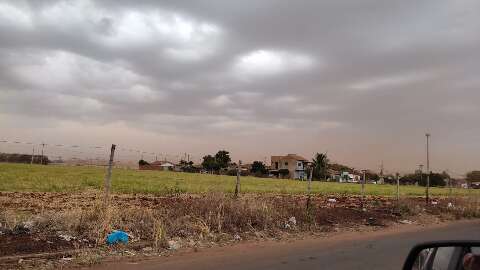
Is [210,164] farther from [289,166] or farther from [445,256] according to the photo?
[445,256]

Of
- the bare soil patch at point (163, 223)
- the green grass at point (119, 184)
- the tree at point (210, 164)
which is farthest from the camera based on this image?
the tree at point (210, 164)

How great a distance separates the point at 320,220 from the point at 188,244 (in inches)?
269

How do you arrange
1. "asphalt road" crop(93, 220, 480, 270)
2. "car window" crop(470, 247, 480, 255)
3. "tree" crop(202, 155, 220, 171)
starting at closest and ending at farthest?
"car window" crop(470, 247, 480, 255) → "asphalt road" crop(93, 220, 480, 270) → "tree" crop(202, 155, 220, 171)

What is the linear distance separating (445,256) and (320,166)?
124m

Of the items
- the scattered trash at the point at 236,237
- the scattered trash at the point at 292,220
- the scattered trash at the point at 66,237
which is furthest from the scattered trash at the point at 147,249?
the scattered trash at the point at 292,220

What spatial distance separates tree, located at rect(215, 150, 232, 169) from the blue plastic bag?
108 metres

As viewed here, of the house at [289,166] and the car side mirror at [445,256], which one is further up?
the house at [289,166]

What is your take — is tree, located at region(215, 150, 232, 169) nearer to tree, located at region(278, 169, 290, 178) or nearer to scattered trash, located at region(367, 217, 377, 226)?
tree, located at region(278, 169, 290, 178)

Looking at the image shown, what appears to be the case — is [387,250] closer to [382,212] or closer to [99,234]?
[99,234]

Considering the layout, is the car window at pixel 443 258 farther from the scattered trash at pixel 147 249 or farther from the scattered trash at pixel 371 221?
the scattered trash at pixel 371 221

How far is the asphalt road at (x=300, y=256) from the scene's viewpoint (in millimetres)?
9555

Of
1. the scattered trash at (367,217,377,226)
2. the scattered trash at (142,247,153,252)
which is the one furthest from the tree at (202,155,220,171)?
the scattered trash at (142,247,153,252)

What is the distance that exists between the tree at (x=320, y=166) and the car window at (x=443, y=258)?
11853cm

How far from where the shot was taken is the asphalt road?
31.3 feet
